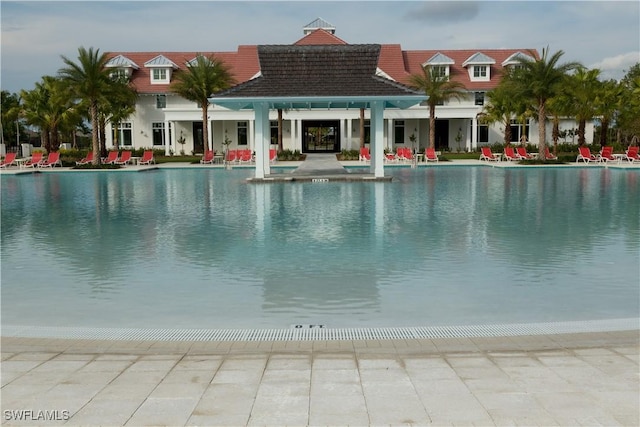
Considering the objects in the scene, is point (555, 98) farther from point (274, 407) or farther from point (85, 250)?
point (274, 407)

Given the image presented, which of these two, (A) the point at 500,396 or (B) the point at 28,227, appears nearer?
(A) the point at 500,396

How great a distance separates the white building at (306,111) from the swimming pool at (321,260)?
2800 cm

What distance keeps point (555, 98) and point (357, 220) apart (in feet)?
78.3

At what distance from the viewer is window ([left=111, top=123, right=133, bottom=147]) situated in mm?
46562

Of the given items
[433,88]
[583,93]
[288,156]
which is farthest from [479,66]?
[288,156]

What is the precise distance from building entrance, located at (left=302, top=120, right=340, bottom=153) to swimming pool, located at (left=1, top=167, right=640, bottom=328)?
31600mm

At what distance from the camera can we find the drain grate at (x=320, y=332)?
5.41 metres

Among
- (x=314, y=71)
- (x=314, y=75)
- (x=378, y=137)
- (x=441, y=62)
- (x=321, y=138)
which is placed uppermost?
(x=441, y=62)

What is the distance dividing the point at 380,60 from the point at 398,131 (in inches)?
219

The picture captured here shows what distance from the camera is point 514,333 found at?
5.38 m

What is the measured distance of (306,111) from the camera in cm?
4369

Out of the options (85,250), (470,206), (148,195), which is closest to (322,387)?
(85,250)

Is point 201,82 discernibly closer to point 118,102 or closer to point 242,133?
point 118,102

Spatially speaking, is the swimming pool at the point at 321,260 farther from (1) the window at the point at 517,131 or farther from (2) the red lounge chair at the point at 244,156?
(1) the window at the point at 517,131
